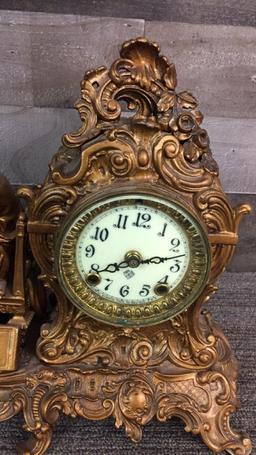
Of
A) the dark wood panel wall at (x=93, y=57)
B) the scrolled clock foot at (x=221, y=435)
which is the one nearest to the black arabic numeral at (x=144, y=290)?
the scrolled clock foot at (x=221, y=435)

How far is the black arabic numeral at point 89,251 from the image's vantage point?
2.81 ft

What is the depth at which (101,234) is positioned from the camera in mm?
845

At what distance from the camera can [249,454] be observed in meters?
1.00

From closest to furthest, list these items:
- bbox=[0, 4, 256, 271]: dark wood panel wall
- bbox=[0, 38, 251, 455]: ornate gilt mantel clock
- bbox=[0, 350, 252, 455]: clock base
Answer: bbox=[0, 38, 251, 455]: ornate gilt mantel clock, bbox=[0, 350, 252, 455]: clock base, bbox=[0, 4, 256, 271]: dark wood panel wall

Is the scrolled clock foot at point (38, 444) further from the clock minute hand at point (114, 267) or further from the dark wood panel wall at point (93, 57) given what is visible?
the dark wood panel wall at point (93, 57)

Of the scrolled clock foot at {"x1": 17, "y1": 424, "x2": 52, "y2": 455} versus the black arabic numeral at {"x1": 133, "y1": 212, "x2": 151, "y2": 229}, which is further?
the scrolled clock foot at {"x1": 17, "y1": 424, "x2": 52, "y2": 455}

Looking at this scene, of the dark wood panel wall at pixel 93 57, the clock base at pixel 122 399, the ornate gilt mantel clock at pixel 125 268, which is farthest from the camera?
the dark wood panel wall at pixel 93 57

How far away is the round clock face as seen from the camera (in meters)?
0.82

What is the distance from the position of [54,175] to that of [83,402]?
41cm

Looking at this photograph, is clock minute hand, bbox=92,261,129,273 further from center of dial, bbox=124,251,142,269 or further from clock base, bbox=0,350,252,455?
clock base, bbox=0,350,252,455

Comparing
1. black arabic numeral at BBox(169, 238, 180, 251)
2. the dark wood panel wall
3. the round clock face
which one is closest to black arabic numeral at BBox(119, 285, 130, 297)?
the round clock face

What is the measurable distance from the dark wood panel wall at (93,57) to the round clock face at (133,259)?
0.40 m

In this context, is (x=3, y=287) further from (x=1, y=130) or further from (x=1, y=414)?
(x=1, y=130)

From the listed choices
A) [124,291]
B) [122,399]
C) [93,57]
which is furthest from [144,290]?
[93,57]
